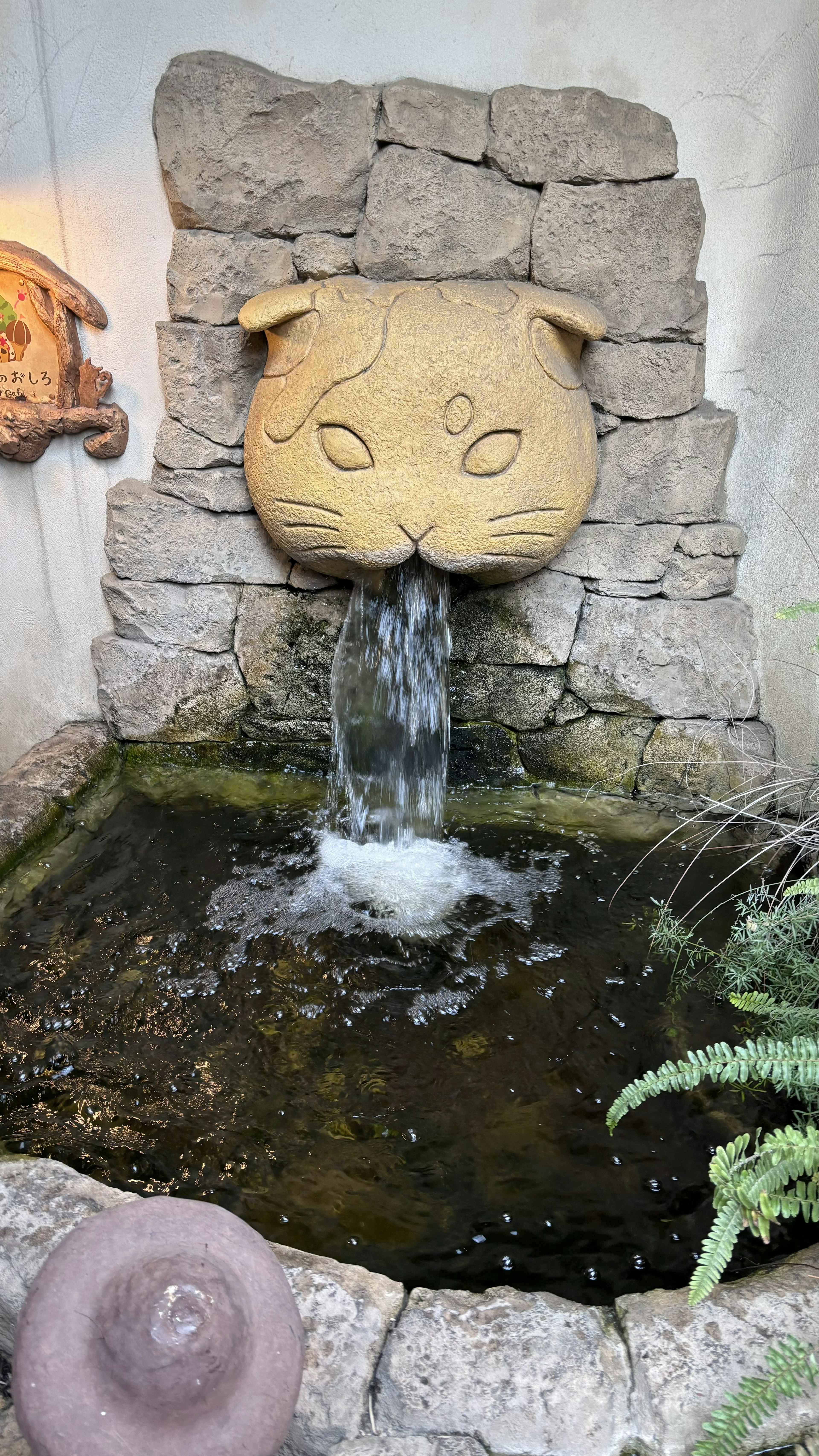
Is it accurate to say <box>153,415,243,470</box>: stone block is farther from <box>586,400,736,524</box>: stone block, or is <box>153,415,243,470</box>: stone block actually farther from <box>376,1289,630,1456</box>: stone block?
<box>376,1289,630,1456</box>: stone block

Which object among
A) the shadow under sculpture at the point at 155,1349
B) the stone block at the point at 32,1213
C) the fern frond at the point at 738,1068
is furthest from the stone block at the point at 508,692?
the shadow under sculpture at the point at 155,1349

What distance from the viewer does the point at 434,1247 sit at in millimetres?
1893

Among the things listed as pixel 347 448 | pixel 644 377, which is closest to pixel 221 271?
pixel 347 448

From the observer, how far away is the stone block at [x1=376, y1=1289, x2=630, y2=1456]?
1.44 meters

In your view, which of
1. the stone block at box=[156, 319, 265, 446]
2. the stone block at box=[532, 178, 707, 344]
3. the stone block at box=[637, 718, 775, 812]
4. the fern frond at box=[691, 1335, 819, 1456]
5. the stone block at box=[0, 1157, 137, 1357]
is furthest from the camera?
the stone block at box=[637, 718, 775, 812]

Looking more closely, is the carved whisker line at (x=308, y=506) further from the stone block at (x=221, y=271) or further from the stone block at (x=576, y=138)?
the stone block at (x=576, y=138)

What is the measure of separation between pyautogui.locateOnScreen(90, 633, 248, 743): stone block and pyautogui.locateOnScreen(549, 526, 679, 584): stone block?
1.37m

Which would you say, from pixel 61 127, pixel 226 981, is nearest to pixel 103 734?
pixel 226 981

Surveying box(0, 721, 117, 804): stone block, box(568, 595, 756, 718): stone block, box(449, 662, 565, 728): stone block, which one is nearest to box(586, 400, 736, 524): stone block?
box(568, 595, 756, 718): stone block

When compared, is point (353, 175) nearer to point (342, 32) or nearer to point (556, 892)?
point (342, 32)

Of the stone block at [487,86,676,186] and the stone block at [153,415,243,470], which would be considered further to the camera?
the stone block at [153,415,243,470]

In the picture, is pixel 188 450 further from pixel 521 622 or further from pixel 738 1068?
pixel 738 1068

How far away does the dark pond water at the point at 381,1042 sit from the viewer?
1957 mm

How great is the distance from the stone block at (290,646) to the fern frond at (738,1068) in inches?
87.6
